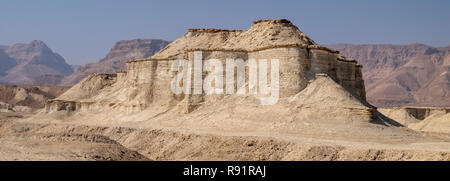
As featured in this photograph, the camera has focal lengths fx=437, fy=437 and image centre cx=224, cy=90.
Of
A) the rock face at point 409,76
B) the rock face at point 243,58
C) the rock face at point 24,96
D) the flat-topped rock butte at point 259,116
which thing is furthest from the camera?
the rock face at point 409,76

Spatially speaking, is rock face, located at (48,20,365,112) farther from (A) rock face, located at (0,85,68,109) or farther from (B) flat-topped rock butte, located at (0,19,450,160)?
(A) rock face, located at (0,85,68,109)

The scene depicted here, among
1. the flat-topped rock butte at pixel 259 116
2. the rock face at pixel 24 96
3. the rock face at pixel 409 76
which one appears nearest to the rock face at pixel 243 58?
the flat-topped rock butte at pixel 259 116

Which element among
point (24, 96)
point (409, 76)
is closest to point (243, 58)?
point (24, 96)

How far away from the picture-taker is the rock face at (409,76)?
125 m

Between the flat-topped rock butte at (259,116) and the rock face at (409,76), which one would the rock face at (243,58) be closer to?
the flat-topped rock butte at (259,116)

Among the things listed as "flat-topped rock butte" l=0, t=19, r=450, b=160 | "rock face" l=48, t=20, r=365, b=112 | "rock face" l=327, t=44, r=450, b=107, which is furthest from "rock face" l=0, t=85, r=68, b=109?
"rock face" l=327, t=44, r=450, b=107

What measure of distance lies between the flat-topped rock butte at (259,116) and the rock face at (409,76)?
92.3 metres

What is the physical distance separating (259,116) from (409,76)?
439 feet

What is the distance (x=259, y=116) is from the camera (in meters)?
27.6

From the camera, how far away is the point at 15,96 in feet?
300
